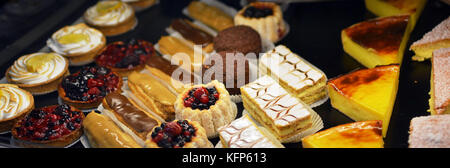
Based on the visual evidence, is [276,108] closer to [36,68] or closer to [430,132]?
[430,132]

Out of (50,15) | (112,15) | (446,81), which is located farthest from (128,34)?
(446,81)

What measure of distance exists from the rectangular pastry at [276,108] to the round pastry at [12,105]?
2.41 m

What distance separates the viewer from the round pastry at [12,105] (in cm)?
458

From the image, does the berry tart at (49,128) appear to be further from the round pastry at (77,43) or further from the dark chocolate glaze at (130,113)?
the round pastry at (77,43)

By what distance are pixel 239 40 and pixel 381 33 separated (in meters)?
1.80

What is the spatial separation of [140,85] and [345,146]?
243 cm

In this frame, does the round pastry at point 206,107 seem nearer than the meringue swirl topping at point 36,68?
Yes

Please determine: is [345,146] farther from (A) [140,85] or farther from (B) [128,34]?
(B) [128,34]

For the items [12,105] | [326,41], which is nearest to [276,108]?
[326,41]

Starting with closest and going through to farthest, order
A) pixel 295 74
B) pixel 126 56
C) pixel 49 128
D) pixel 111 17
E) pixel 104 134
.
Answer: pixel 104 134 → pixel 49 128 → pixel 295 74 → pixel 126 56 → pixel 111 17

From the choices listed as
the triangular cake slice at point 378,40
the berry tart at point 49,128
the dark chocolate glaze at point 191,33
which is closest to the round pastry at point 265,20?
the dark chocolate glaze at point 191,33

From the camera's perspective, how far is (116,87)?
509 centimetres

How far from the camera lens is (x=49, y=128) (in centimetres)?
439
